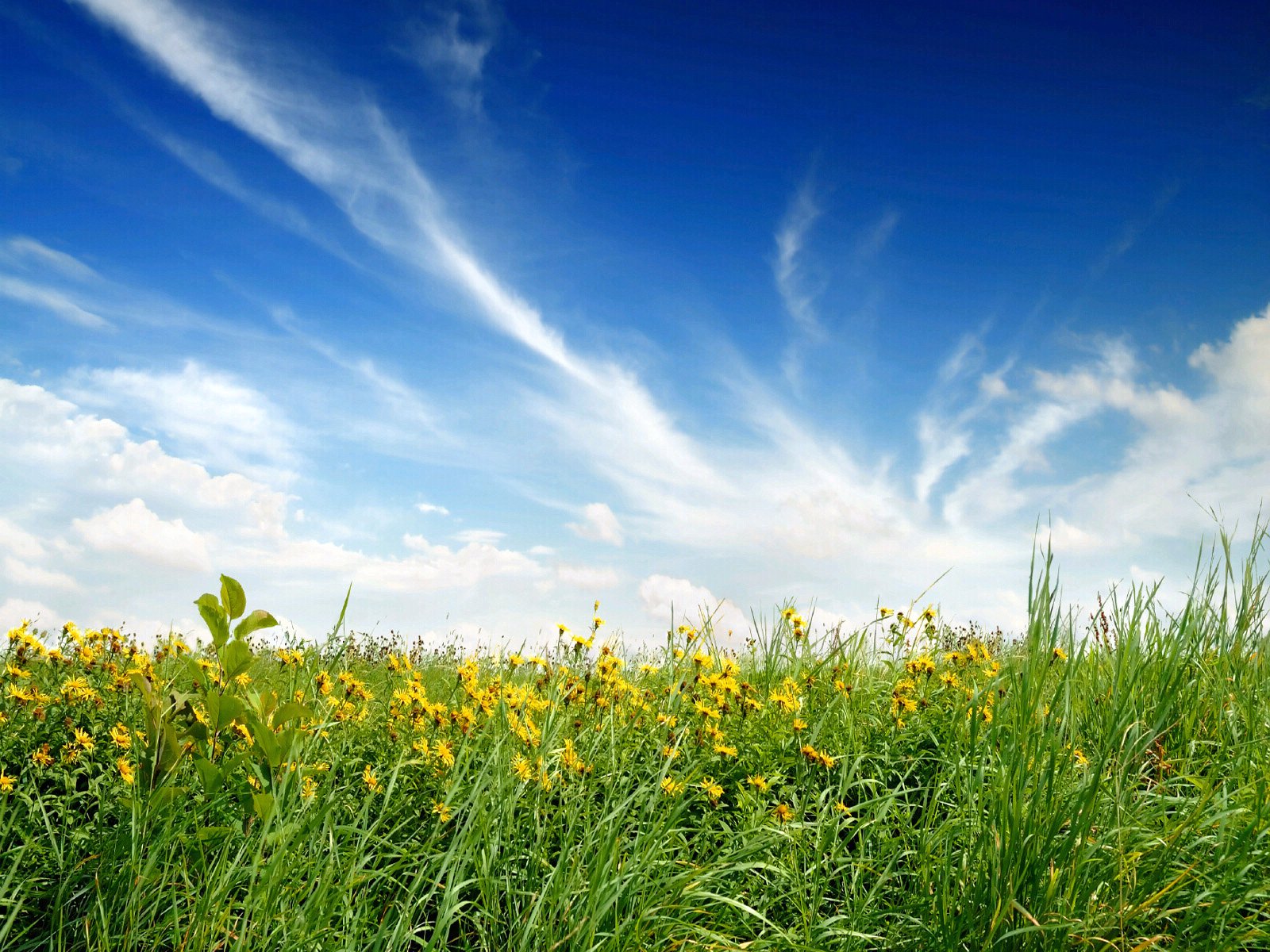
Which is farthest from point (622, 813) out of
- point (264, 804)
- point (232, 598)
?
point (232, 598)

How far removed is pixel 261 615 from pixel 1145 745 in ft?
10.8

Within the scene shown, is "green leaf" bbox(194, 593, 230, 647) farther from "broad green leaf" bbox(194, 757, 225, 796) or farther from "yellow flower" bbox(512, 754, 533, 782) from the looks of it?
"yellow flower" bbox(512, 754, 533, 782)

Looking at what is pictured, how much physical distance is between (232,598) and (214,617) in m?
0.09

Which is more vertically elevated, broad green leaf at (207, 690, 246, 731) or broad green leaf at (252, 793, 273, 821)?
broad green leaf at (207, 690, 246, 731)

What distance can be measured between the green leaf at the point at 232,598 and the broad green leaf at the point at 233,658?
0.32 ft

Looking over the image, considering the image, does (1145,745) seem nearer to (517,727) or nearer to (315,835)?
(517,727)

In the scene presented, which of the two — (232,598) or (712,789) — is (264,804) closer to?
(232,598)

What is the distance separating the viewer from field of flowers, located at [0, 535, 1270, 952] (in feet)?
9.17

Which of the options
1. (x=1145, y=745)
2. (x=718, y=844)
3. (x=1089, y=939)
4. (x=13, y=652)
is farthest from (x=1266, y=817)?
(x=13, y=652)

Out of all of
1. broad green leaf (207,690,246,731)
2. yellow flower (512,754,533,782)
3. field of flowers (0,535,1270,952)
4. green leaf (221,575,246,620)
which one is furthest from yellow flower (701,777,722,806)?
green leaf (221,575,246,620)

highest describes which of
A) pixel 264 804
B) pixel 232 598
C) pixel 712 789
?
pixel 232 598

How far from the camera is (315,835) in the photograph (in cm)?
310

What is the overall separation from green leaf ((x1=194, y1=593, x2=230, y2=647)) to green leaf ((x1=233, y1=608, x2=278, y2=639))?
0.04m

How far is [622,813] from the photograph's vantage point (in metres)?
3.27
